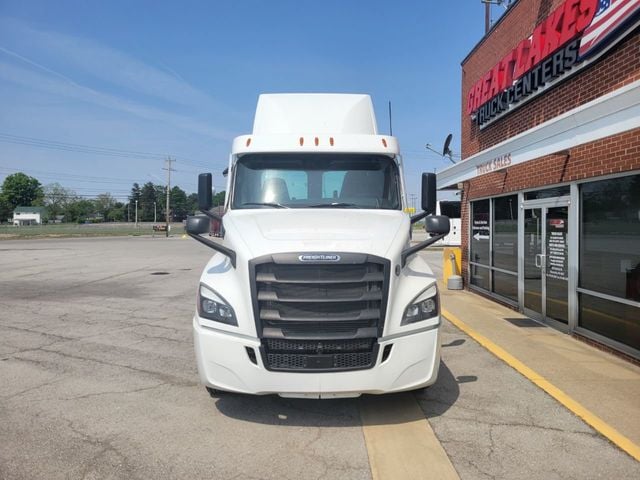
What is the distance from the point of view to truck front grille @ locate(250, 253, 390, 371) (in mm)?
3734

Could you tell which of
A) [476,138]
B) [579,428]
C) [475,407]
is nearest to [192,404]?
[475,407]

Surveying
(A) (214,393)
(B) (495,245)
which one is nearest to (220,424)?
(A) (214,393)

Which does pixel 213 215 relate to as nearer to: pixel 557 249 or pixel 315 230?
pixel 315 230

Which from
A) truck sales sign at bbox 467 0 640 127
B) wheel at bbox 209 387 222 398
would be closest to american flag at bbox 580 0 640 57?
truck sales sign at bbox 467 0 640 127

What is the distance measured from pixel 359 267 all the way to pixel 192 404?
6.98 feet

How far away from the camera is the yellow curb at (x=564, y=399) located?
3.64 m

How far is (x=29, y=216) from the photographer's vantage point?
127 meters

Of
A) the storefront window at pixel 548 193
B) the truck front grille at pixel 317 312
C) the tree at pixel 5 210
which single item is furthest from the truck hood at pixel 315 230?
the tree at pixel 5 210

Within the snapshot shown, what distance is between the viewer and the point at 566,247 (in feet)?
23.5

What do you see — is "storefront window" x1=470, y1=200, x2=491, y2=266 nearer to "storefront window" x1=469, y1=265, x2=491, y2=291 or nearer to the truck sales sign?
"storefront window" x1=469, y1=265, x2=491, y2=291

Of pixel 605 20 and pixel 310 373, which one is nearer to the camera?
pixel 310 373

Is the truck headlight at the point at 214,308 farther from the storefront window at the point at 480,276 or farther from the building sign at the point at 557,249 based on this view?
the storefront window at the point at 480,276

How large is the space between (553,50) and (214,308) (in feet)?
22.7

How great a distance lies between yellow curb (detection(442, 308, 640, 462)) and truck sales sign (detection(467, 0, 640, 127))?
4.29 metres
